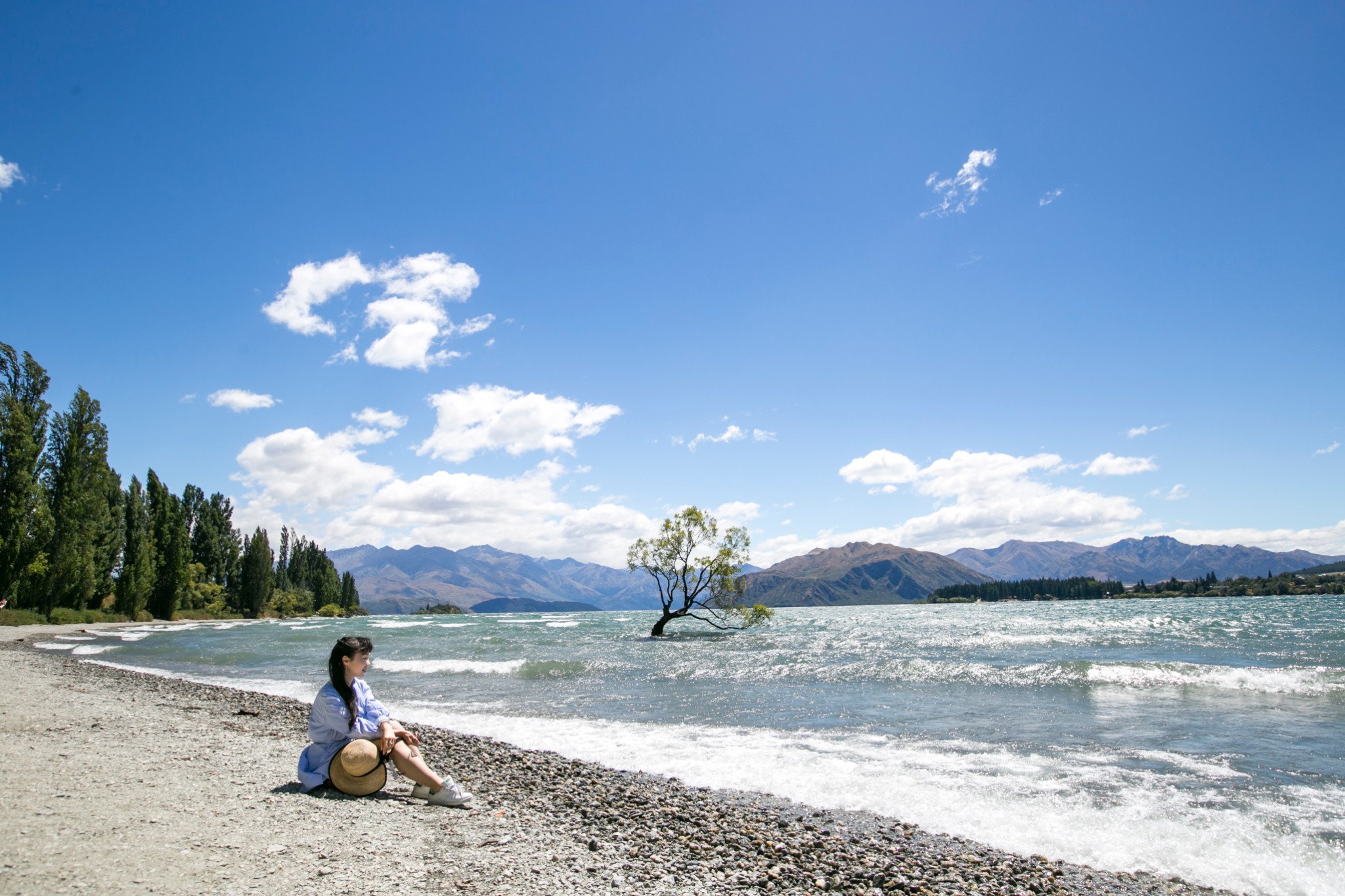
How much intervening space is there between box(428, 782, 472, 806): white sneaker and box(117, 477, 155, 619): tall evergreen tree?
273 feet

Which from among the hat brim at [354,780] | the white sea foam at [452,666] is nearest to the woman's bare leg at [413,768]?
the hat brim at [354,780]

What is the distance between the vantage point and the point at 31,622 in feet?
171

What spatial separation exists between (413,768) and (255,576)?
119614mm

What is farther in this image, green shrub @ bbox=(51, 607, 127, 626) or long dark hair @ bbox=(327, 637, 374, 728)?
green shrub @ bbox=(51, 607, 127, 626)

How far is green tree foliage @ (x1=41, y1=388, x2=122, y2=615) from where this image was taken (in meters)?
55.0

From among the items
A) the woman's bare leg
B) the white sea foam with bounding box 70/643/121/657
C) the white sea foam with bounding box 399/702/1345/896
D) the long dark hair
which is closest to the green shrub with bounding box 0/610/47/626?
the white sea foam with bounding box 70/643/121/657

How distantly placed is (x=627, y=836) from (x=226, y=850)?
13.4ft

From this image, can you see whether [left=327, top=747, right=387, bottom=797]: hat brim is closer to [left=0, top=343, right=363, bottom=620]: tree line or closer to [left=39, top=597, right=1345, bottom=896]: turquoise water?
[left=39, top=597, right=1345, bottom=896]: turquoise water

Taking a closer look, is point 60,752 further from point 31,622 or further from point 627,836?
point 31,622

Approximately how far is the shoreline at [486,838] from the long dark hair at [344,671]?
3.52 feet

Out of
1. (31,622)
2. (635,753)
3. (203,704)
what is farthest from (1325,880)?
(31,622)

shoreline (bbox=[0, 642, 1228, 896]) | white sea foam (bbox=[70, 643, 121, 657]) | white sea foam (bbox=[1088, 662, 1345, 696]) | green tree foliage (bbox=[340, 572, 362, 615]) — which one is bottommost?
green tree foliage (bbox=[340, 572, 362, 615])

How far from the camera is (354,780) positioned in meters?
7.86

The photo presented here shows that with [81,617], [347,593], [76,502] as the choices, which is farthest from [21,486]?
[347,593]
